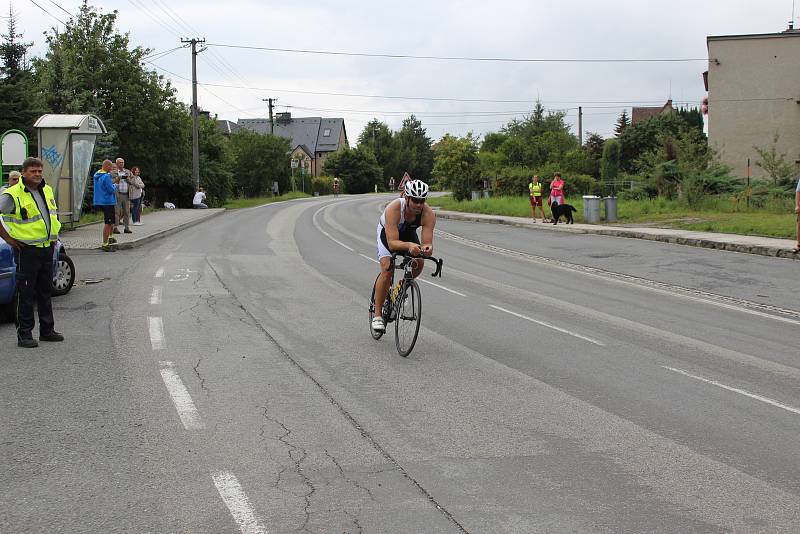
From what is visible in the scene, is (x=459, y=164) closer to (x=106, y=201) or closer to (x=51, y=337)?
(x=106, y=201)

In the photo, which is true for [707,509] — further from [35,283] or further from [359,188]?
[359,188]

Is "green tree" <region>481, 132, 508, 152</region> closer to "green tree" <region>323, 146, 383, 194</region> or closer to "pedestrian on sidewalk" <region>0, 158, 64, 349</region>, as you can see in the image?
"green tree" <region>323, 146, 383, 194</region>

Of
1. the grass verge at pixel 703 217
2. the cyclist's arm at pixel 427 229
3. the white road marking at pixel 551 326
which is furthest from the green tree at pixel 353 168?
the cyclist's arm at pixel 427 229

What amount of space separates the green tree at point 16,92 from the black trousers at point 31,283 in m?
19.3

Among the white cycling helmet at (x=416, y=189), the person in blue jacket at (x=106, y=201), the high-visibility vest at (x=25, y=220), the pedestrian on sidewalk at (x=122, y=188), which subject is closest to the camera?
the white cycling helmet at (x=416, y=189)

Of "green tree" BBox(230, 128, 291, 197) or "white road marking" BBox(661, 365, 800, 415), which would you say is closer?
"white road marking" BBox(661, 365, 800, 415)

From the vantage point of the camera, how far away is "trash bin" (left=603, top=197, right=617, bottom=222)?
95.1ft

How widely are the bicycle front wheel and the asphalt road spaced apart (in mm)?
173

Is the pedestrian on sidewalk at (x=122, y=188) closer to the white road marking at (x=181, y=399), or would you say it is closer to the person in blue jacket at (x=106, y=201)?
the person in blue jacket at (x=106, y=201)

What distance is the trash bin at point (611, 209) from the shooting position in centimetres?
2900

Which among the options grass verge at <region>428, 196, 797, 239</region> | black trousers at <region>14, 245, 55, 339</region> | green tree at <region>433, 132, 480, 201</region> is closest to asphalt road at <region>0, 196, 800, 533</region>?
black trousers at <region>14, 245, 55, 339</region>

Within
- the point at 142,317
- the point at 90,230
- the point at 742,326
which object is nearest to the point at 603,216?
the point at 90,230

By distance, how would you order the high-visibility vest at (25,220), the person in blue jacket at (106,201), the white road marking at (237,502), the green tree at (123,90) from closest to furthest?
1. the white road marking at (237,502)
2. the high-visibility vest at (25,220)
3. the person in blue jacket at (106,201)
4. the green tree at (123,90)

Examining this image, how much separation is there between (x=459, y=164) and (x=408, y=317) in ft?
133
